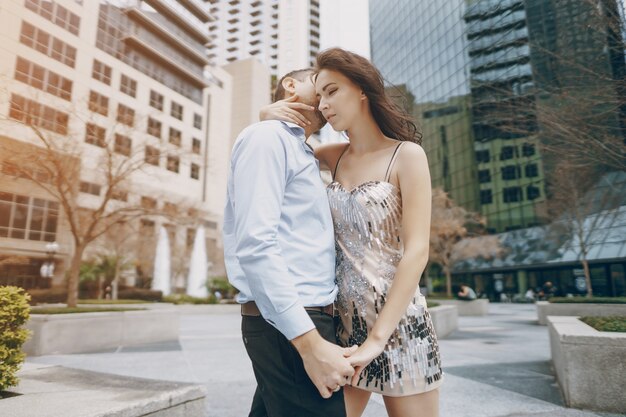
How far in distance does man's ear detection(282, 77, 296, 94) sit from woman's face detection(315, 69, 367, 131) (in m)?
0.13

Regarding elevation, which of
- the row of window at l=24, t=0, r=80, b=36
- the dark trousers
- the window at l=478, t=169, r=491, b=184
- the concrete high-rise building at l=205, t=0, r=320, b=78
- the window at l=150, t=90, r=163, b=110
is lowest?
the dark trousers

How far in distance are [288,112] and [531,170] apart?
35.7 m

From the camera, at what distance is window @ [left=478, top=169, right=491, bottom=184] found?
3691 cm

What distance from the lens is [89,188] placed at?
11727 mm

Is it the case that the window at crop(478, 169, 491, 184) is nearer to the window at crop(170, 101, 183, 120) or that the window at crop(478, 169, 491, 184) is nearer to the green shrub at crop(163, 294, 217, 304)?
the green shrub at crop(163, 294, 217, 304)

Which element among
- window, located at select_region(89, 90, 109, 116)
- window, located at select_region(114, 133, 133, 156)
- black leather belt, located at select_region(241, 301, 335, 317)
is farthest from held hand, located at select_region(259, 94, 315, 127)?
window, located at select_region(114, 133, 133, 156)

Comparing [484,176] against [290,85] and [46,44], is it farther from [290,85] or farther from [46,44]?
[290,85]

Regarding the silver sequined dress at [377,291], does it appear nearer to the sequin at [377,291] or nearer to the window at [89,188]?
the sequin at [377,291]

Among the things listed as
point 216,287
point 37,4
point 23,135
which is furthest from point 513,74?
point 216,287

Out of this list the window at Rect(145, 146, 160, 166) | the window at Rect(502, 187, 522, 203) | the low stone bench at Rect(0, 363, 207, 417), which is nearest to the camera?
the low stone bench at Rect(0, 363, 207, 417)

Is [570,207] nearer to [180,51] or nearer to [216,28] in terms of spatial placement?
[180,51]

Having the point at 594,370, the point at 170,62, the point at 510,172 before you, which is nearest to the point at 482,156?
the point at 510,172

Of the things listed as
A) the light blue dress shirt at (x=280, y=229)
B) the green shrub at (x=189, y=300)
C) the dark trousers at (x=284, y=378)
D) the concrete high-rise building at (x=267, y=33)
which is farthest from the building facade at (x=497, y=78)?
the concrete high-rise building at (x=267, y=33)

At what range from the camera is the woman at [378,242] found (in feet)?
5.17
